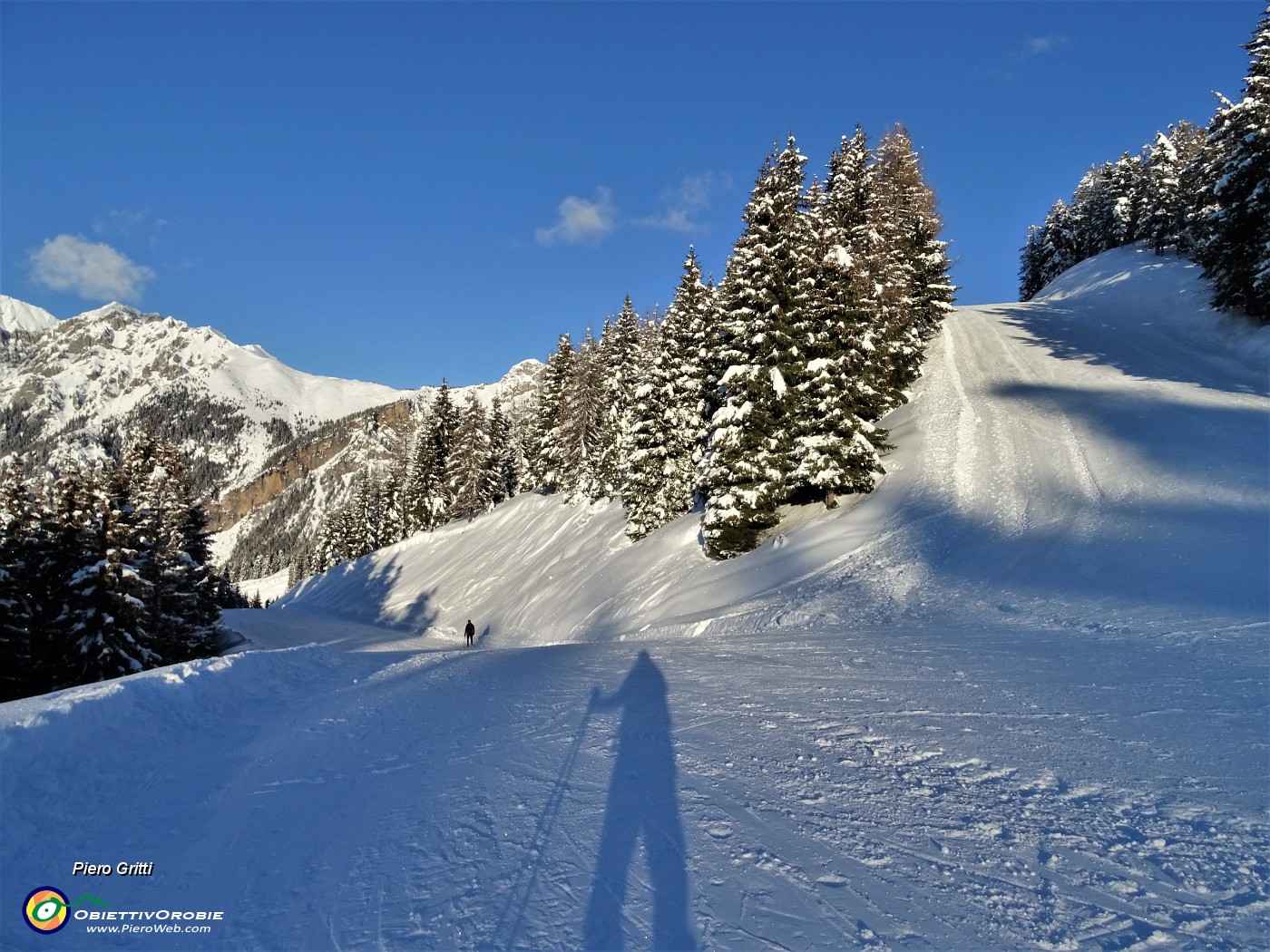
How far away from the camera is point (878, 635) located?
39.2 feet

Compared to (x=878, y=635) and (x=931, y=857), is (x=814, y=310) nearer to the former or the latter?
(x=878, y=635)

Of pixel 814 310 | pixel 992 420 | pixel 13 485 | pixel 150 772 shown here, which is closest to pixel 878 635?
pixel 150 772

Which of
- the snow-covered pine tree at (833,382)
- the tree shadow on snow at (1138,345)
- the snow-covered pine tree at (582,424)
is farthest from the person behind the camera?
the snow-covered pine tree at (582,424)

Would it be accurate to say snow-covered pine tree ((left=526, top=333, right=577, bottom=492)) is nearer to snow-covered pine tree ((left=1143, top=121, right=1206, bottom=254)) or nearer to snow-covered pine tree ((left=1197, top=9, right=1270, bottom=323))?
snow-covered pine tree ((left=1197, top=9, right=1270, bottom=323))

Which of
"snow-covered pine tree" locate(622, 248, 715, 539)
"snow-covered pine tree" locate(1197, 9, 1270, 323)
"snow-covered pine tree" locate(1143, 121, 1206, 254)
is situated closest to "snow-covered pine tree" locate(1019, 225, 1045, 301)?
"snow-covered pine tree" locate(1143, 121, 1206, 254)

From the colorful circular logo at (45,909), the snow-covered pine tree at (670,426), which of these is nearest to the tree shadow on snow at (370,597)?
the snow-covered pine tree at (670,426)

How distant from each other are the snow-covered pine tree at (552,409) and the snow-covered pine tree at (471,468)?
258 inches

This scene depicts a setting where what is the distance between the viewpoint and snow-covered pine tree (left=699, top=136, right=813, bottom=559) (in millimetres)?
21750

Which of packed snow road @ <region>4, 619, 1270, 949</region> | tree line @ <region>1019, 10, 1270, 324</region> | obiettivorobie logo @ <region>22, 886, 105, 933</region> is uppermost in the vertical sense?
tree line @ <region>1019, 10, 1270, 324</region>

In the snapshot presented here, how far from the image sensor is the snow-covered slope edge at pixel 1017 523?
42.9 ft

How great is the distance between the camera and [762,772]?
606 centimetres

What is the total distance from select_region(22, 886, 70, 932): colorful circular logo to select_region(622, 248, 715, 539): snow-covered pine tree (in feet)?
85.0

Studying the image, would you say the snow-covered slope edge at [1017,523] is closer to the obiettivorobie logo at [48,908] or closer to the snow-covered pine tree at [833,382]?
the snow-covered pine tree at [833,382]

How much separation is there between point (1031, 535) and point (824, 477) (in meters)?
6.64
